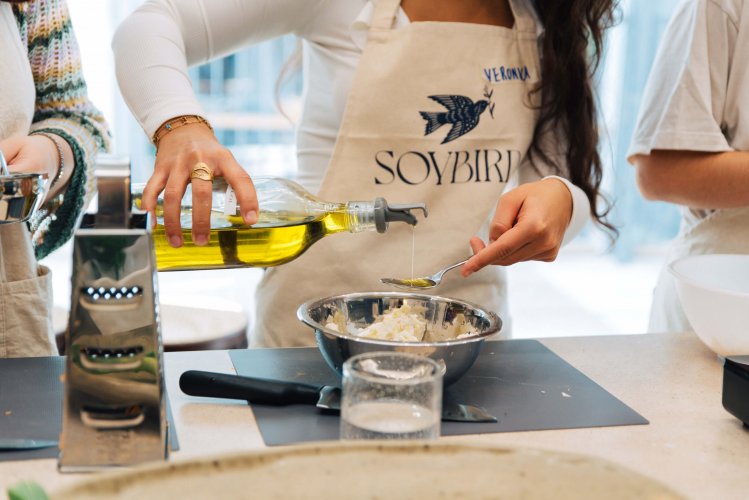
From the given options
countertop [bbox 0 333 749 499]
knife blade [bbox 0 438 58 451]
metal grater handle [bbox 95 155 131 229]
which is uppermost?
metal grater handle [bbox 95 155 131 229]

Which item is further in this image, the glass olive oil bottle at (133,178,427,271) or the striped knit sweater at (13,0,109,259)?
the striped knit sweater at (13,0,109,259)

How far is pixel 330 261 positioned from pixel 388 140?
24cm

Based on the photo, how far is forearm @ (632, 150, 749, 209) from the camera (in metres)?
1.51

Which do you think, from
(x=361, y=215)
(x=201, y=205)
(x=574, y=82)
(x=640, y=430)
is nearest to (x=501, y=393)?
(x=640, y=430)

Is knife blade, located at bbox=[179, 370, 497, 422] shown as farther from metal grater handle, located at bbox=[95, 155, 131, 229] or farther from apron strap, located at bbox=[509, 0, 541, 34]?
apron strap, located at bbox=[509, 0, 541, 34]

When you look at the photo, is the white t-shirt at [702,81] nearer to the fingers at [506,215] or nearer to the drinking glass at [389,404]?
the fingers at [506,215]

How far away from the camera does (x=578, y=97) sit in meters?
1.54

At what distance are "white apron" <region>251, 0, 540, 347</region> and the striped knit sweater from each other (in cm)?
37

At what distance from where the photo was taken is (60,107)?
143 centimetres

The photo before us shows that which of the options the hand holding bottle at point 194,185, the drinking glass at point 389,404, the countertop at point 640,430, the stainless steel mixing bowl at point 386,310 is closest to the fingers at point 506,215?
the stainless steel mixing bowl at point 386,310

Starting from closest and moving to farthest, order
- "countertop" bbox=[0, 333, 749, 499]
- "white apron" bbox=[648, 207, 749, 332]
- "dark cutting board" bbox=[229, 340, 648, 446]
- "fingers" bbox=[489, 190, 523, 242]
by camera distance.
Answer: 1. "countertop" bbox=[0, 333, 749, 499]
2. "dark cutting board" bbox=[229, 340, 648, 446]
3. "fingers" bbox=[489, 190, 523, 242]
4. "white apron" bbox=[648, 207, 749, 332]

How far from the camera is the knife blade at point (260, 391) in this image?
3.38 ft

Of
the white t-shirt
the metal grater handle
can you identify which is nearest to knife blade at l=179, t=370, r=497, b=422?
the metal grater handle

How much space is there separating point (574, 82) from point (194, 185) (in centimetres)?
79
